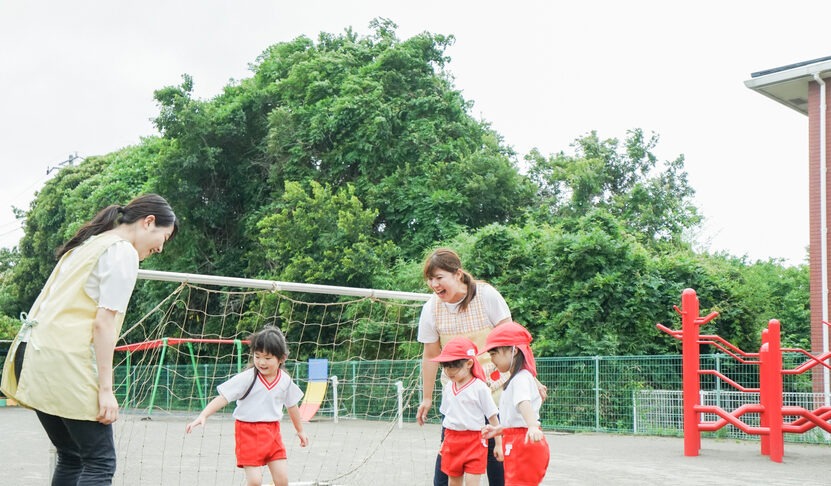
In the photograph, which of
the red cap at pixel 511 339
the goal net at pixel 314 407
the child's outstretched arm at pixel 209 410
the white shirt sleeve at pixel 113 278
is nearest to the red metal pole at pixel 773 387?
the goal net at pixel 314 407

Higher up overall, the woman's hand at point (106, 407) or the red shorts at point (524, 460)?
the woman's hand at point (106, 407)

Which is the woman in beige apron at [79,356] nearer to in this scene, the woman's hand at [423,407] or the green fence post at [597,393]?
the woman's hand at [423,407]

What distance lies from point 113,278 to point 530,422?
81.2 inches

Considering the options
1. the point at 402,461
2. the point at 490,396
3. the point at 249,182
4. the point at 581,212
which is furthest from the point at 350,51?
the point at 490,396

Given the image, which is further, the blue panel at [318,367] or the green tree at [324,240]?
the green tree at [324,240]

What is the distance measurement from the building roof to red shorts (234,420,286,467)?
45.2ft

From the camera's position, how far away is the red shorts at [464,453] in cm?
499

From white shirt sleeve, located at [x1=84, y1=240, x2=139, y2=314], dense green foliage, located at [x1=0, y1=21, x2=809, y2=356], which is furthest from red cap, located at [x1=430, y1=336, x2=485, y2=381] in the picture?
dense green foliage, located at [x1=0, y1=21, x2=809, y2=356]

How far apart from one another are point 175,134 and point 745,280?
17.3 m

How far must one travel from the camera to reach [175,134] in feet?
91.9

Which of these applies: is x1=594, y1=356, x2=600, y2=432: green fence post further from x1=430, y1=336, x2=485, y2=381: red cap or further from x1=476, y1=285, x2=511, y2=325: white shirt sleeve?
x1=430, y1=336, x2=485, y2=381: red cap

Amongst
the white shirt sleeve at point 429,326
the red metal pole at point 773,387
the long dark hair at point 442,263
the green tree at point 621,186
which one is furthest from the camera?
the green tree at point 621,186

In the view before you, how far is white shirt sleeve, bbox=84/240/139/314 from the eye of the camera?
147 inches

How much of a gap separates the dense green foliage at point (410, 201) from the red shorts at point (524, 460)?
12447 mm
